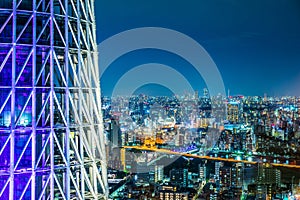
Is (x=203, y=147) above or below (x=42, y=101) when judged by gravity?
below

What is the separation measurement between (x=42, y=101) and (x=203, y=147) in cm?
1697

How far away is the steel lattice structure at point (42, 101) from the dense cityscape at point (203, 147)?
822 centimetres

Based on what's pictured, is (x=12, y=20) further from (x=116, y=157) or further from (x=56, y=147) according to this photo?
(x=116, y=157)

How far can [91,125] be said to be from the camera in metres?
3.25

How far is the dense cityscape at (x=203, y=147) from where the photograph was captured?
43.4ft

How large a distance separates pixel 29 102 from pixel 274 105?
20.3 meters

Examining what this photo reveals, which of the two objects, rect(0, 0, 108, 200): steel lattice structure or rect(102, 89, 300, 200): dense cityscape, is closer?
rect(0, 0, 108, 200): steel lattice structure

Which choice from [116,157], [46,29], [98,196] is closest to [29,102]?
[46,29]

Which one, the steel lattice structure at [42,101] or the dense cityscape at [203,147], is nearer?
the steel lattice structure at [42,101]

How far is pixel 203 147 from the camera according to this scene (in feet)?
63.9

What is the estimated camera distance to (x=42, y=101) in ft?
9.72

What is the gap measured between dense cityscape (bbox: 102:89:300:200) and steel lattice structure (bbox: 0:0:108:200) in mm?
8216

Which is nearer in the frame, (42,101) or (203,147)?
(42,101)

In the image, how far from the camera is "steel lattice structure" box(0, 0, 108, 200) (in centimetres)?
279
